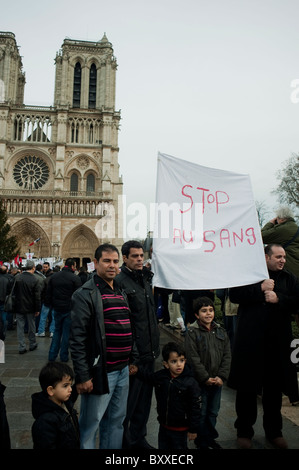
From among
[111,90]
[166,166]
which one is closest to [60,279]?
[166,166]

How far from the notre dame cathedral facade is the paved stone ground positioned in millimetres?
26914

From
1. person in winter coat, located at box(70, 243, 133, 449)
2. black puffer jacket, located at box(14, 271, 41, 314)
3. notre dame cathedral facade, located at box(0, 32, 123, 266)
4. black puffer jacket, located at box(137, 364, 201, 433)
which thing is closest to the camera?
person in winter coat, located at box(70, 243, 133, 449)

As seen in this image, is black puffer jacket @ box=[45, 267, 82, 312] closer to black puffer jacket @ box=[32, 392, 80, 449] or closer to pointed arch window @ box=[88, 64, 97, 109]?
black puffer jacket @ box=[32, 392, 80, 449]

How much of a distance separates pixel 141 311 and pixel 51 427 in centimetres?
127

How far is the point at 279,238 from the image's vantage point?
373 centimetres

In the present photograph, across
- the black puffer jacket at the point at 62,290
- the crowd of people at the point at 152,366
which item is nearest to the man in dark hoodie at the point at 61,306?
the black puffer jacket at the point at 62,290

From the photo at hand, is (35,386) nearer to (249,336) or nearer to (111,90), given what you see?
(249,336)

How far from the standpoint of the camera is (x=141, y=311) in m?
3.11

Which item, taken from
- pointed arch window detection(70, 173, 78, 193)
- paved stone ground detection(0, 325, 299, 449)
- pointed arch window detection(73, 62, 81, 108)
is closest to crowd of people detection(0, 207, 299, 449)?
paved stone ground detection(0, 325, 299, 449)

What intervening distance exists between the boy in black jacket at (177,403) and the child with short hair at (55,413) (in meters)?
0.76

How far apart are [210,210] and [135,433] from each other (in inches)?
81.6

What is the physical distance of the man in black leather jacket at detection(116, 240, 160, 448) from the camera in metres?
2.99

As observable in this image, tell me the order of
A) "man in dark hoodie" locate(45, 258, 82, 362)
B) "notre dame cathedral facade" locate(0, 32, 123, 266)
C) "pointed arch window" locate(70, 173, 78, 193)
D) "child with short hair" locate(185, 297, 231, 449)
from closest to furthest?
"child with short hair" locate(185, 297, 231, 449) < "man in dark hoodie" locate(45, 258, 82, 362) < "notre dame cathedral facade" locate(0, 32, 123, 266) < "pointed arch window" locate(70, 173, 78, 193)

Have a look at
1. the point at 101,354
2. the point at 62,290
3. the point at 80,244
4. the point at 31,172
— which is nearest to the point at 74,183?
the point at 31,172
